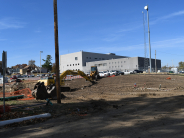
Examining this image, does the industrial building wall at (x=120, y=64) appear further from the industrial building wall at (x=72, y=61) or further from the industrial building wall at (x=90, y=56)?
the industrial building wall at (x=72, y=61)

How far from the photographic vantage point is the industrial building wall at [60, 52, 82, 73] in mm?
88581

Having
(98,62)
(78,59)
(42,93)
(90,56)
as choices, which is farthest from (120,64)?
(42,93)

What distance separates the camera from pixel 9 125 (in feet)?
22.1

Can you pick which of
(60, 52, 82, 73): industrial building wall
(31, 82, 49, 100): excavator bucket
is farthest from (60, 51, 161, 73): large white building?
(31, 82, 49, 100): excavator bucket

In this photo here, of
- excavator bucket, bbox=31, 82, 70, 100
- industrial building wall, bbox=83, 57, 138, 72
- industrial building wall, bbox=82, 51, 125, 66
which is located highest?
industrial building wall, bbox=82, 51, 125, 66

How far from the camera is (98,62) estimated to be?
8688 cm

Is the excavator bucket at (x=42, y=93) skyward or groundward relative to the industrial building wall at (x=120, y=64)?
groundward

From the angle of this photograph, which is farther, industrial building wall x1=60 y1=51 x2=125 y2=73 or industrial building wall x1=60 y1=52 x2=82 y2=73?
industrial building wall x1=60 y1=52 x2=82 y2=73

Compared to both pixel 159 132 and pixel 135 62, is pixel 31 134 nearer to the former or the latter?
pixel 159 132

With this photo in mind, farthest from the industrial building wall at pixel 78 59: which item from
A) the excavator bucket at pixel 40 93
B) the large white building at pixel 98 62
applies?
the excavator bucket at pixel 40 93

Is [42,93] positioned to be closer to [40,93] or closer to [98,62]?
[40,93]

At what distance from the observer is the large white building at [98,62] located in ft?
249

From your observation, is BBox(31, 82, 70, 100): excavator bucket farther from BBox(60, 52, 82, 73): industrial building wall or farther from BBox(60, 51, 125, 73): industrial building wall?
BBox(60, 52, 82, 73): industrial building wall

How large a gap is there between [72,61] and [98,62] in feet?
46.5
